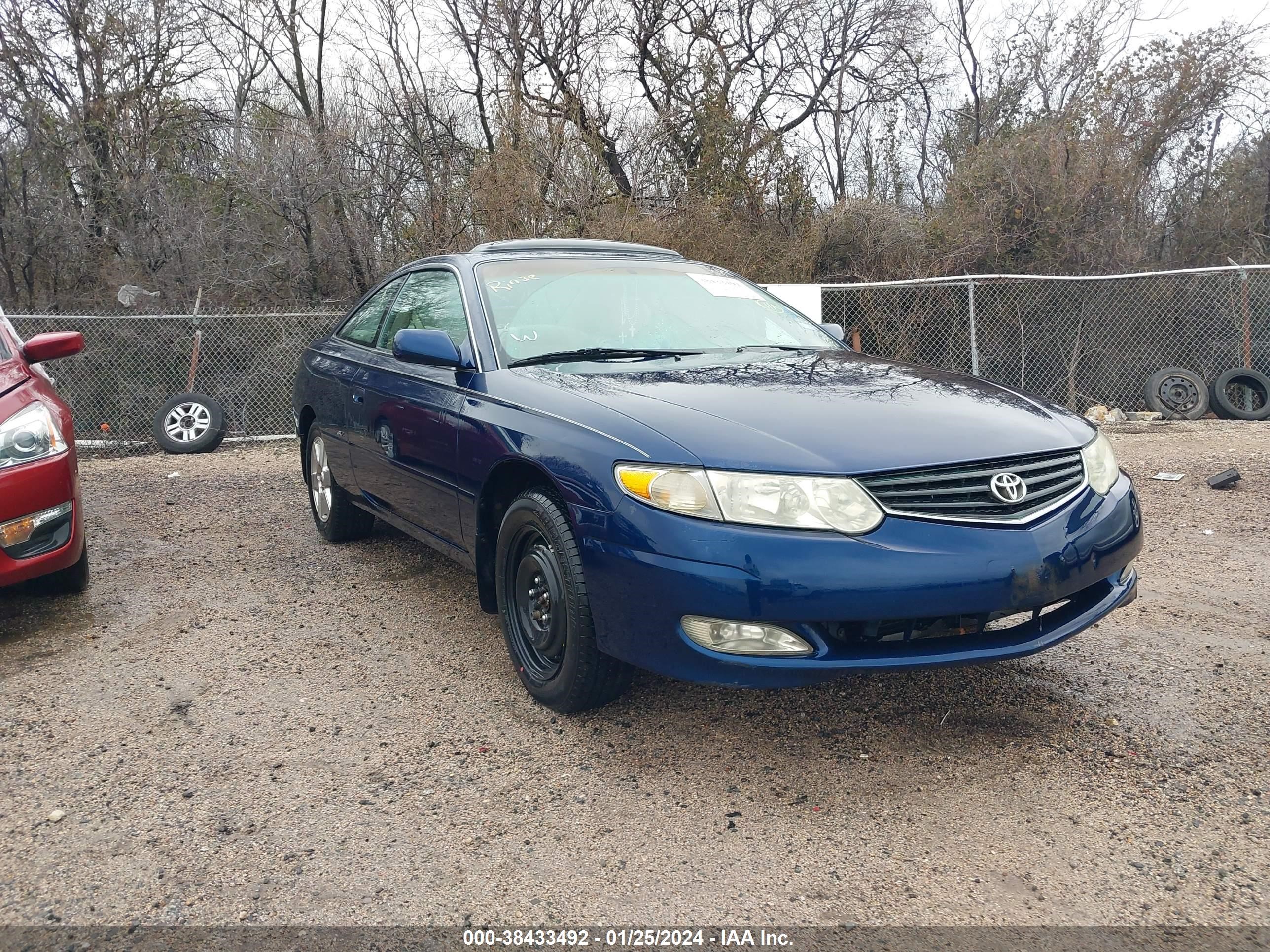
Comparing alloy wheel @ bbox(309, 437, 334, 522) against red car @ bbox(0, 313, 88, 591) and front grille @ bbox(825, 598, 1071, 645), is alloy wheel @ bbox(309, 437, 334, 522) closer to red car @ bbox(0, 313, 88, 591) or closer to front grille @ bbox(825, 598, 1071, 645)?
red car @ bbox(0, 313, 88, 591)

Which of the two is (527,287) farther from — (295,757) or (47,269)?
(47,269)

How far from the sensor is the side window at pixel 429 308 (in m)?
3.97

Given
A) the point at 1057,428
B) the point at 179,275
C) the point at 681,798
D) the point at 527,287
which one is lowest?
the point at 681,798

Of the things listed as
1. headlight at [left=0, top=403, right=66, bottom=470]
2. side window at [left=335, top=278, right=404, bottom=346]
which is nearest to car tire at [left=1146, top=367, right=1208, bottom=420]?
side window at [left=335, top=278, right=404, bottom=346]

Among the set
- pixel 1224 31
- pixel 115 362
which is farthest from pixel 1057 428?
pixel 1224 31

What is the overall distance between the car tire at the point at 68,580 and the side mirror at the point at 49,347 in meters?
0.91

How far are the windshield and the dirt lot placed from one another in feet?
4.22

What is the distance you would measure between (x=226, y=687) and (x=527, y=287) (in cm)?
193

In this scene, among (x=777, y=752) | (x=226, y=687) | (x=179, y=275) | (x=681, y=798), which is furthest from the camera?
(x=179, y=275)

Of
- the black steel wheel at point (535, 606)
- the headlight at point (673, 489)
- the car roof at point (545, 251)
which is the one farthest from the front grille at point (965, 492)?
the car roof at point (545, 251)

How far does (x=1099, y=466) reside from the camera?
9.94 ft

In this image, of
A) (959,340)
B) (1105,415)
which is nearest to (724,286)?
(959,340)

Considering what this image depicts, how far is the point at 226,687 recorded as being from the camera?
3523mm

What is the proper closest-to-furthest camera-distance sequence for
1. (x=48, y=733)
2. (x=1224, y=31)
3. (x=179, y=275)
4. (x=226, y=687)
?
(x=48, y=733), (x=226, y=687), (x=179, y=275), (x=1224, y=31)
